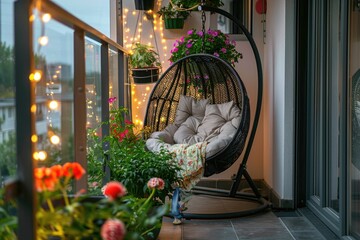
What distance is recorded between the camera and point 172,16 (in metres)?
6.05

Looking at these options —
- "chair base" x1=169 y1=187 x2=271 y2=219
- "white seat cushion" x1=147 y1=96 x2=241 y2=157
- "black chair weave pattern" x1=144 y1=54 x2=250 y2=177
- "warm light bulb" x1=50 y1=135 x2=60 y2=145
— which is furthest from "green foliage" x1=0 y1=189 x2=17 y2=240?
"black chair weave pattern" x1=144 y1=54 x2=250 y2=177

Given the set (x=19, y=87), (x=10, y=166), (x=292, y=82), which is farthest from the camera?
(x=292, y=82)

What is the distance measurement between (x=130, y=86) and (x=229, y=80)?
1.10 m

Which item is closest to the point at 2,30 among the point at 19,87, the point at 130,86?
the point at 19,87

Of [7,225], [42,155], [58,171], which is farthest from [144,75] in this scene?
[7,225]

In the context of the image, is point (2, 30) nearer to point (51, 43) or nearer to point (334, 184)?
point (51, 43)

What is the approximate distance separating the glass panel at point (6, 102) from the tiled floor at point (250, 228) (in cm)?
212

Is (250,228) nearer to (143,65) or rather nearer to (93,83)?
(93,83)

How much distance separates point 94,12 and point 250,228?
2670 millimetres

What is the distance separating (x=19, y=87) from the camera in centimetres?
162

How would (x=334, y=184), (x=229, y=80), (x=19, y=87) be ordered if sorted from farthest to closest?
(x=229, y=80), (x=334, y=184), (x=19, y=87)

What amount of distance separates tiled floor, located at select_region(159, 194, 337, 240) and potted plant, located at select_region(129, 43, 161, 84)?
151 centimetres

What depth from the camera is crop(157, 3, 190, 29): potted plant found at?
19.8 ft

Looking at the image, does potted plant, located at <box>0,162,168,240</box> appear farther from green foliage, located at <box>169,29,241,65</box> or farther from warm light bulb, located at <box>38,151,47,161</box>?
green foliage, located at <box>169,29,241,65</box>
